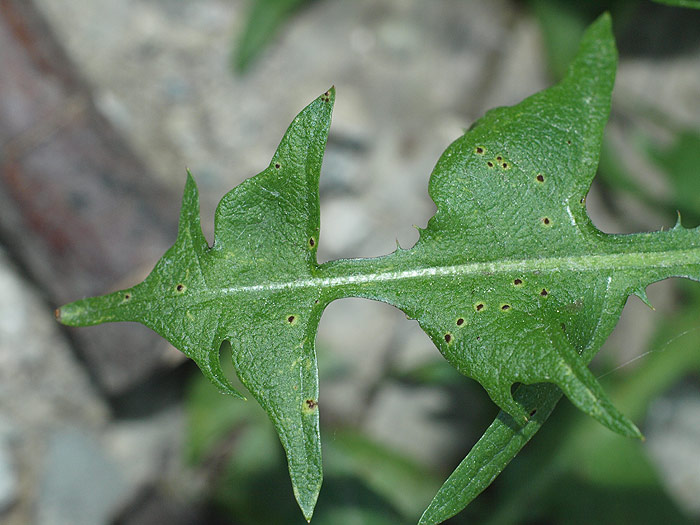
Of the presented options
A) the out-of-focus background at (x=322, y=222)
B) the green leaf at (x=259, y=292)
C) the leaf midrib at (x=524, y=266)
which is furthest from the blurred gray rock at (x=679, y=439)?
the green leaf at (x=259, y=292)

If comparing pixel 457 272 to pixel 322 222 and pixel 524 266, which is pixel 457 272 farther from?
pixel 322 222

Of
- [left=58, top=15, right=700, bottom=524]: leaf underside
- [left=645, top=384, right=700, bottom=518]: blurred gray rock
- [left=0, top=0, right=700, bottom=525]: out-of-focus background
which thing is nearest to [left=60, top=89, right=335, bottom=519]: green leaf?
[left=58, top=15, right=700, bottom=524]: leaf underside

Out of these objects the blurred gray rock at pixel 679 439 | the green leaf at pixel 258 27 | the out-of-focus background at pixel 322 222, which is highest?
the green leaf at pixel 258 27

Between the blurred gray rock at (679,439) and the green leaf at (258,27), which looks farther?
the blurred gray rock at (679,439)

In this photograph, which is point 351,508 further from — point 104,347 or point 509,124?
point 509,124

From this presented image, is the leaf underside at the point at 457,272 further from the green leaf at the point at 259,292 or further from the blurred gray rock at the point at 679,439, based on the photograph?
the blurred gray rock at the point at 679,439

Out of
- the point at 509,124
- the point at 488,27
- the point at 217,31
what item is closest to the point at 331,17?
the point at 217,31
